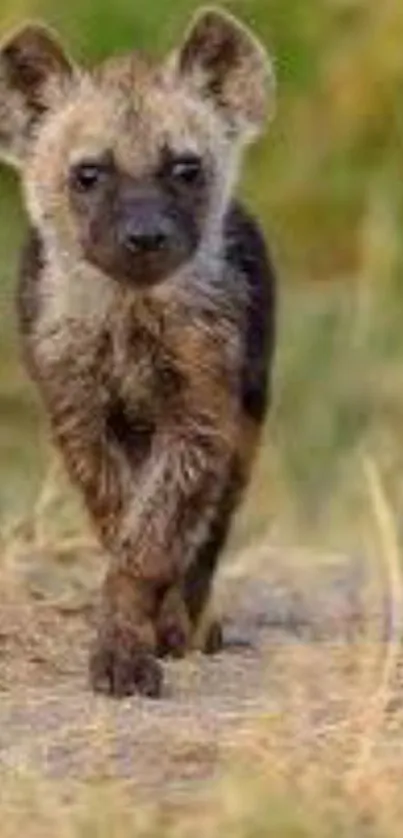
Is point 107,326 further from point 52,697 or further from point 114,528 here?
point 52,697

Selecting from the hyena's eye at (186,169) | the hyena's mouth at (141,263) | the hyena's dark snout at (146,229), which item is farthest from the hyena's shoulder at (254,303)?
the hyena's dark snout at (146,229)

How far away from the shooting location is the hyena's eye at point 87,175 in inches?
310

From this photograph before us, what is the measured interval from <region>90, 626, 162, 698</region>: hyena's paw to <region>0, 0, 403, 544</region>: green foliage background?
224cm

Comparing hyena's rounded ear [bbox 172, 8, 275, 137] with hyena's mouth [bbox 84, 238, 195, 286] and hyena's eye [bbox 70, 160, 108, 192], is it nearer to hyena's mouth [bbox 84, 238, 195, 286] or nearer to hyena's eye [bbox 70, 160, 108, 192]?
hyena's eye [bbox 70, 160, 108, 192]

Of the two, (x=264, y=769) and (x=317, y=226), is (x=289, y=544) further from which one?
(x=264, y=769)

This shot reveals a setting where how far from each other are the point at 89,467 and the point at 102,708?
86 cm

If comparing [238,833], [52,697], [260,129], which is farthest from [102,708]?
[260,129]

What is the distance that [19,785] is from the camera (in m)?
6.13

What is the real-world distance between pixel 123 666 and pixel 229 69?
5.17ft

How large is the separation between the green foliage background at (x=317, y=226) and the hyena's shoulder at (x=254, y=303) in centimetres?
153

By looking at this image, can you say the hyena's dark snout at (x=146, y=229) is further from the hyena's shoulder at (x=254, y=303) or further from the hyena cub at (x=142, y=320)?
the hyena's shoulder at (x=254, y=303)

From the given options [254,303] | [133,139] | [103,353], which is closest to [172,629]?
[103,353]

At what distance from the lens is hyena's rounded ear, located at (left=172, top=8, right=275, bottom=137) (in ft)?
27.4

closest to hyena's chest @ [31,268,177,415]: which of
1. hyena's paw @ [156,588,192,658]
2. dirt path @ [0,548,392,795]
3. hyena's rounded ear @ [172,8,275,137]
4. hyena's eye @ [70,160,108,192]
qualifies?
hyena's eye @ [70,160,108,192]
